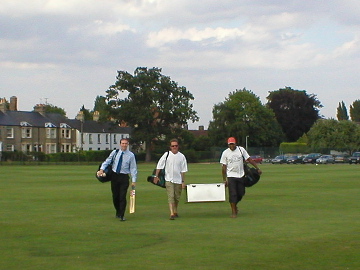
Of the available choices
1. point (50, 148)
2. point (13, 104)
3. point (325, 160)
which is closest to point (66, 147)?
point (50, 148)

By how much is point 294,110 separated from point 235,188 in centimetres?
11382

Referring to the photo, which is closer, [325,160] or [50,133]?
[325,160]

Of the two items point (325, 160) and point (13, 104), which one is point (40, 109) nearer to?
point (13, 104)

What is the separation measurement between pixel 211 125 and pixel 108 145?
737 inches

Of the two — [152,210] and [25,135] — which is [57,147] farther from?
[152,210]

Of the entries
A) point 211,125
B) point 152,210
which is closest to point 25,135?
point 211,125

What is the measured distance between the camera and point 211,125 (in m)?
126

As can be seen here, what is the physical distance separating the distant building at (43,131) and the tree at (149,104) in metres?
4.30

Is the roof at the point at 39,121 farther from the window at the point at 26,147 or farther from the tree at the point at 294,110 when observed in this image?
the tree at the point at 294,110

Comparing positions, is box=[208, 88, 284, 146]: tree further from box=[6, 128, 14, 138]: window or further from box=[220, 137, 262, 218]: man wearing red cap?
box=[220, 137, 262, 218]: man wearing red cap

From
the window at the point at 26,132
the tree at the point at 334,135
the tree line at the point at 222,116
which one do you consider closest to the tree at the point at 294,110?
the tree line at the point at 222,116

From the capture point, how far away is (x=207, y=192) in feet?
54.5

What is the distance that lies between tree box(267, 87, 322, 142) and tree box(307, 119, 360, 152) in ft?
47.2

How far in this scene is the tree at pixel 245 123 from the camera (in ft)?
405
